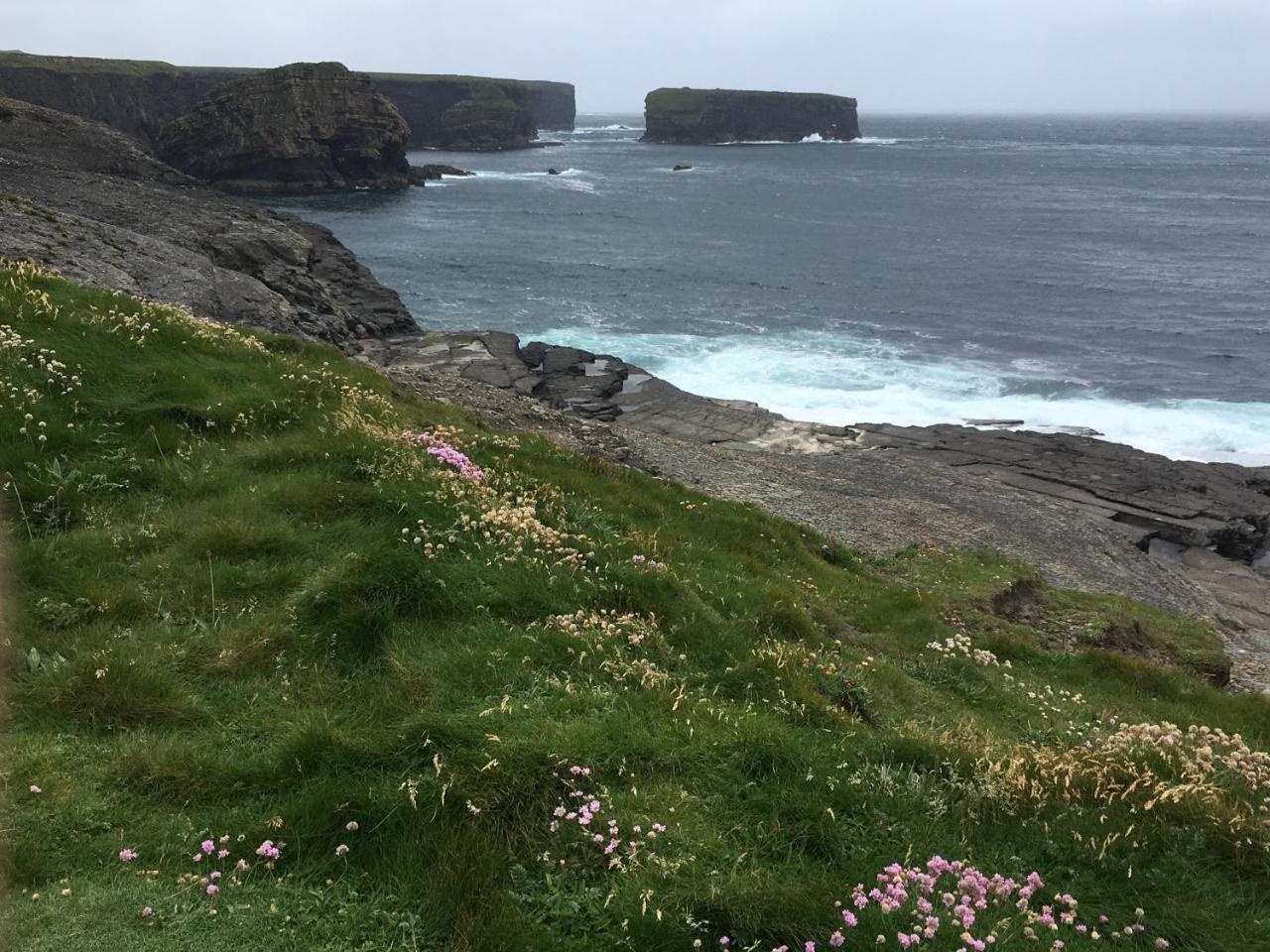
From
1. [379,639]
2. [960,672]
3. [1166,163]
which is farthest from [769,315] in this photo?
[1166,163]

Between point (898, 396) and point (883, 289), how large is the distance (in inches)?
1054

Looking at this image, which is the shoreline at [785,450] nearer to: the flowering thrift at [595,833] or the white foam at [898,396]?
the white foam at [898,396]

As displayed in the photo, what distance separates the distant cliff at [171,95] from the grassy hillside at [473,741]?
142m

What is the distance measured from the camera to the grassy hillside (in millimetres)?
4824

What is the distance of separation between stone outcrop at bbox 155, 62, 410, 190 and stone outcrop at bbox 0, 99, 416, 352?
3514cm

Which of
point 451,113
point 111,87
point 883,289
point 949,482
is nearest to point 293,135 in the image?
point 111,87

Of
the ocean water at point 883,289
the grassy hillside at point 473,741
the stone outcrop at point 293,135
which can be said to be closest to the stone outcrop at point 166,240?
the ocean water at point 883,289

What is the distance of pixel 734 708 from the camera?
7109 mm

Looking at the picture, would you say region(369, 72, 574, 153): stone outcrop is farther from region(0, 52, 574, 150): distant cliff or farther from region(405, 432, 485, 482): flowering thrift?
region(405, 432, 485, 482): flowering thrift

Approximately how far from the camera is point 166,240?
42656 millimetres

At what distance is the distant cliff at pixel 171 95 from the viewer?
125 m

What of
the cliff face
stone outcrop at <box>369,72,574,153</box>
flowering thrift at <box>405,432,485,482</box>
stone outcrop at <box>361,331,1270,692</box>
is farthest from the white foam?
stone outcrop at <box>369,72,574,153</box>

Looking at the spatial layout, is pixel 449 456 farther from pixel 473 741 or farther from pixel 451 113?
pixel 451 113

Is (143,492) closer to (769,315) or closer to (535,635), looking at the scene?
(535,635)
